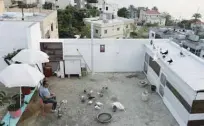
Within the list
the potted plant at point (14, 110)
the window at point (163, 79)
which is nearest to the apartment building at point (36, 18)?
the potted plant at point (14, 110)

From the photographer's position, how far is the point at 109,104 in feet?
29.2

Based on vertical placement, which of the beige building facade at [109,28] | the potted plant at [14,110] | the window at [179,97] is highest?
the beige building facade at [109,28]

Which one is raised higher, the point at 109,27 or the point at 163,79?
the point at 109,27

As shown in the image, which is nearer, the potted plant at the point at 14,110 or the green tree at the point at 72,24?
the potted plant at the point at 14,110

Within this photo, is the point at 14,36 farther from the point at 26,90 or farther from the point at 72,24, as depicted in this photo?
the point at 72,24

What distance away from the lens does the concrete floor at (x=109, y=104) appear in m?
7.73

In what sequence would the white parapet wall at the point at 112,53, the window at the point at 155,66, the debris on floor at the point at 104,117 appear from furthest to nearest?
1. the white parapet wall at the point at 112,53
2. the window at the point at 155,66
3. the debris on floor at the point at 104,117

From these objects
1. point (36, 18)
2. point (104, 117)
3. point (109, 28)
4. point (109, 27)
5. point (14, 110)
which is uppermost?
point (36, 18)

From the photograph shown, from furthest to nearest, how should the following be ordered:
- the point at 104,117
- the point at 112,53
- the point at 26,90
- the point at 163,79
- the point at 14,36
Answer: the point at 112,53
the point at 14,36
the point at 163,79
the point at 104,117
the point at 26,90

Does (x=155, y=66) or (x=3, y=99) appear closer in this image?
(x=3, y=99)

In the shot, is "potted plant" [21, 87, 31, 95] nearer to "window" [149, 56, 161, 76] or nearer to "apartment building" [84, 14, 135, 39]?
"window" [149, 56, 161, 76]

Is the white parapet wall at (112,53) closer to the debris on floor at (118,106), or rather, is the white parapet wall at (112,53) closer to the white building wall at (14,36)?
the white building wall at (14,36)

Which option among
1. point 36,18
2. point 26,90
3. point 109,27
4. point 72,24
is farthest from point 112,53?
point 72,24

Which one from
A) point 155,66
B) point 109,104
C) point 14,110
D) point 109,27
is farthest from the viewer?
point 109,27
